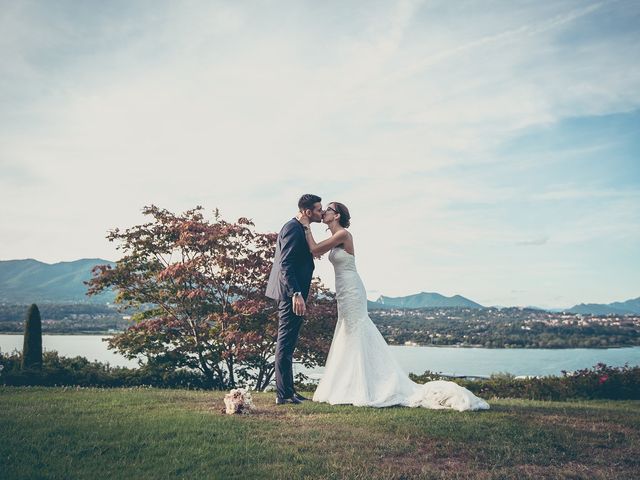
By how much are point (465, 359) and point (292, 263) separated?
2152 centimetres

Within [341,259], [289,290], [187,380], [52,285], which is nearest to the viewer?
[289,290]

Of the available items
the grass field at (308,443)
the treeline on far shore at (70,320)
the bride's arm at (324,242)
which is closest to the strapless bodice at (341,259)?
the bride's arm at (324,242)

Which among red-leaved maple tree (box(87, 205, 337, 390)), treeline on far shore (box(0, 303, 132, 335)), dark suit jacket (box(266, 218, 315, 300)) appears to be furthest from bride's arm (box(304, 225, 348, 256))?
treeline on far shore (box(0, 303, 132, 335))

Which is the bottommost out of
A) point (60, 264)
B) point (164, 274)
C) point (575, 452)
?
point (575, 452)

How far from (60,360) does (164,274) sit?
12.3 ft

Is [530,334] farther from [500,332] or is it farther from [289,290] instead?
[289,290]

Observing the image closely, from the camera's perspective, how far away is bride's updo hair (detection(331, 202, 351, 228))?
342 inches

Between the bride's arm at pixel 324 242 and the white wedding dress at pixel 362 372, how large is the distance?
0.89ft

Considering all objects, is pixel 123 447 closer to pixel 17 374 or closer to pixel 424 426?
pixel 424 426

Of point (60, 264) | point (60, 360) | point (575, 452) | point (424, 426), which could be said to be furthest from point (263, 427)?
point (60, 264)

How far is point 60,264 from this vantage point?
18975 centimetres

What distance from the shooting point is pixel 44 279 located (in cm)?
16962

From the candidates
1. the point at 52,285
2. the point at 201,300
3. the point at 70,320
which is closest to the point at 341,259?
the point at 201,300

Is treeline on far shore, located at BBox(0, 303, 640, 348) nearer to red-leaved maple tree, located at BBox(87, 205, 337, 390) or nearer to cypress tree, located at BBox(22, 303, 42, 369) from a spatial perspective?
red-leaved maple tree, located at BBox(87, 205, 337, 390)
